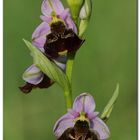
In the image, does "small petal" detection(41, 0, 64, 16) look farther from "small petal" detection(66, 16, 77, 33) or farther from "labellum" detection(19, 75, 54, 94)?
"labellum" detection(19, 75, 54, 94)

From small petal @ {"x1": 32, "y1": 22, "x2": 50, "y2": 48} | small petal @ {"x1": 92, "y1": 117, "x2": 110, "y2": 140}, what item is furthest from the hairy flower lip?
small petal @ {"x1": 92, "y1": 117, "x2": 110, "y2": 140}

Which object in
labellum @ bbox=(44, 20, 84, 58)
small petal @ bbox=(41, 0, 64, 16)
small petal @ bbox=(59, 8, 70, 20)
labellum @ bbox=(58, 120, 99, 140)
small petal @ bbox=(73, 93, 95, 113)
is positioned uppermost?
small petal @ bbox=(41, 0, 64, 16)

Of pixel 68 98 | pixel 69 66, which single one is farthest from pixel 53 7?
Result: pixel 68 98

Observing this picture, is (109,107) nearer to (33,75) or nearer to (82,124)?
(82,124)

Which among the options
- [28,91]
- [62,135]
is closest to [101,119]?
[62,135]

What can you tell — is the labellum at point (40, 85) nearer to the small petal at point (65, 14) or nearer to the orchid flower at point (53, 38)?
the orchid flower at point (53, 38)
